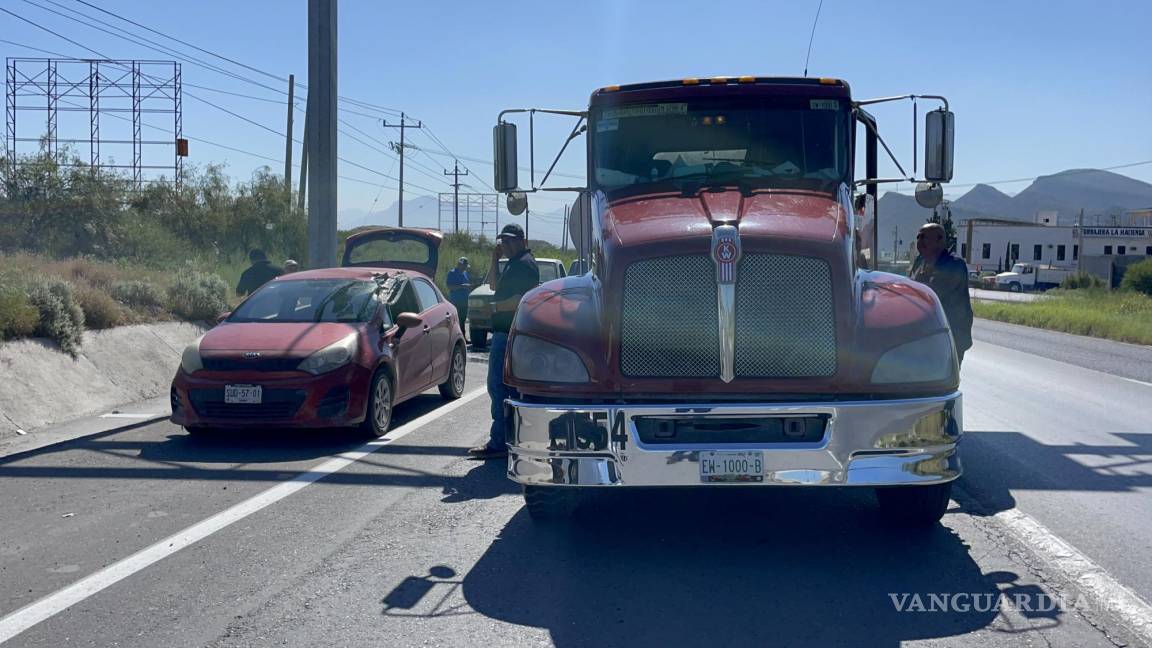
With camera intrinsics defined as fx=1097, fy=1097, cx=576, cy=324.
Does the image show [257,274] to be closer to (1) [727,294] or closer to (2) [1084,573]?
(1) [727,294]

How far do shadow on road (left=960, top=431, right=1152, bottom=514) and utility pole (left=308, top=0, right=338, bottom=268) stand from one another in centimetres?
1049

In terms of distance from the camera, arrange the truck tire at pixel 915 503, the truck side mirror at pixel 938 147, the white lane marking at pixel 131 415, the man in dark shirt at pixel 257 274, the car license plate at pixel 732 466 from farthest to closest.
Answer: the man in dark shirt at pixel 257 274
the white lane marking at pixel 131 415
the truck side mirror at pixel 938 147
the truck tire at pixel 915 503
the car license plate at pixel 732 466

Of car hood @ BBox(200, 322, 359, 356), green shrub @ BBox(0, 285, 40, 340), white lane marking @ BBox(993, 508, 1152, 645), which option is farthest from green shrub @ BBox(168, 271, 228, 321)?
white lane marking @ BBox(993, 508, 1152, 645)

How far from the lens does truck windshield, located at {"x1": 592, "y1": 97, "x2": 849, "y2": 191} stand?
301 inches

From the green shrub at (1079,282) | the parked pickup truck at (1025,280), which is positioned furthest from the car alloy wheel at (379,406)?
the parked pickup truck at (1025,280)

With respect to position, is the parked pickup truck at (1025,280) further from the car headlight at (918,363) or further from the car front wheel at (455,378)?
the car headlight at (918,363)

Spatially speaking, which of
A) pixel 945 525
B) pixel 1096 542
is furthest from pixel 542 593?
pixel 1096 542

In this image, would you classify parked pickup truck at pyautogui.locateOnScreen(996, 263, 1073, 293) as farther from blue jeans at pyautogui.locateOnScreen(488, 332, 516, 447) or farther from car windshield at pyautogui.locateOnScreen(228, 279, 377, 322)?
blue jeans at pyautogui.locateOnScreen(488, 332, 516, 447)

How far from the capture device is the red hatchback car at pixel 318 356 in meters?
9.30

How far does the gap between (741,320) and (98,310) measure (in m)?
9.94

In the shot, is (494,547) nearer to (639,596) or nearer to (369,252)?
(639,596)

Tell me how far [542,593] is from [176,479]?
3.94 meters

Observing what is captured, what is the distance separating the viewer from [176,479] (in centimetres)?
815

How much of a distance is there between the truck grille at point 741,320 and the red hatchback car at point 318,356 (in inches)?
166
